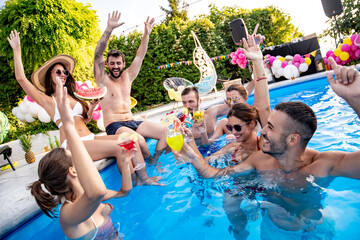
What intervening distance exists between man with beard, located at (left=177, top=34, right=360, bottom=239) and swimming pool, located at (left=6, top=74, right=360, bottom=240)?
0.66 feet

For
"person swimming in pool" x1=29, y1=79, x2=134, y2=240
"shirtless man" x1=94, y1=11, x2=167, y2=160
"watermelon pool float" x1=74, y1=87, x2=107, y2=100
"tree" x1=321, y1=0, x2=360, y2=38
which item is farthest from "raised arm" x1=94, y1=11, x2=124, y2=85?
"tree" x1=321, y1=0, x2=360, y2=38

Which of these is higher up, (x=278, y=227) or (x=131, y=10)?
(x=131, y=10)

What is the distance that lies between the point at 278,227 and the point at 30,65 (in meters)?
9.19

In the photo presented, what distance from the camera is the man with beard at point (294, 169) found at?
1931mm

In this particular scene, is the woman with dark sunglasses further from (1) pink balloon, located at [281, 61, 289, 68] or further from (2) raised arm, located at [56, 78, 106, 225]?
(1) pink balloon, located at [281, 61, 289, 68]

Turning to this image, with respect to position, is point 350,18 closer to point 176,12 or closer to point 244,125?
point 244,125

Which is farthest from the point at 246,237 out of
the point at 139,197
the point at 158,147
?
the point at 158,147

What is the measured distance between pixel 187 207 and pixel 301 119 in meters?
1.84

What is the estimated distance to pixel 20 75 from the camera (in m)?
3.00

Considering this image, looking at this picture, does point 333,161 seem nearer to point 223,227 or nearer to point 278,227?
point 278,227

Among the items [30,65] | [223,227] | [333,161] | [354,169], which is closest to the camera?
[354,169]

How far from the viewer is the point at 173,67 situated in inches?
509

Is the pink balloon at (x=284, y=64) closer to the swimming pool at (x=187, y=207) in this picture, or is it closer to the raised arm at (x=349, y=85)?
the swimming pool at (x=187, y=207)

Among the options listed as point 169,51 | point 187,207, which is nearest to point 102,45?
point 187,207
